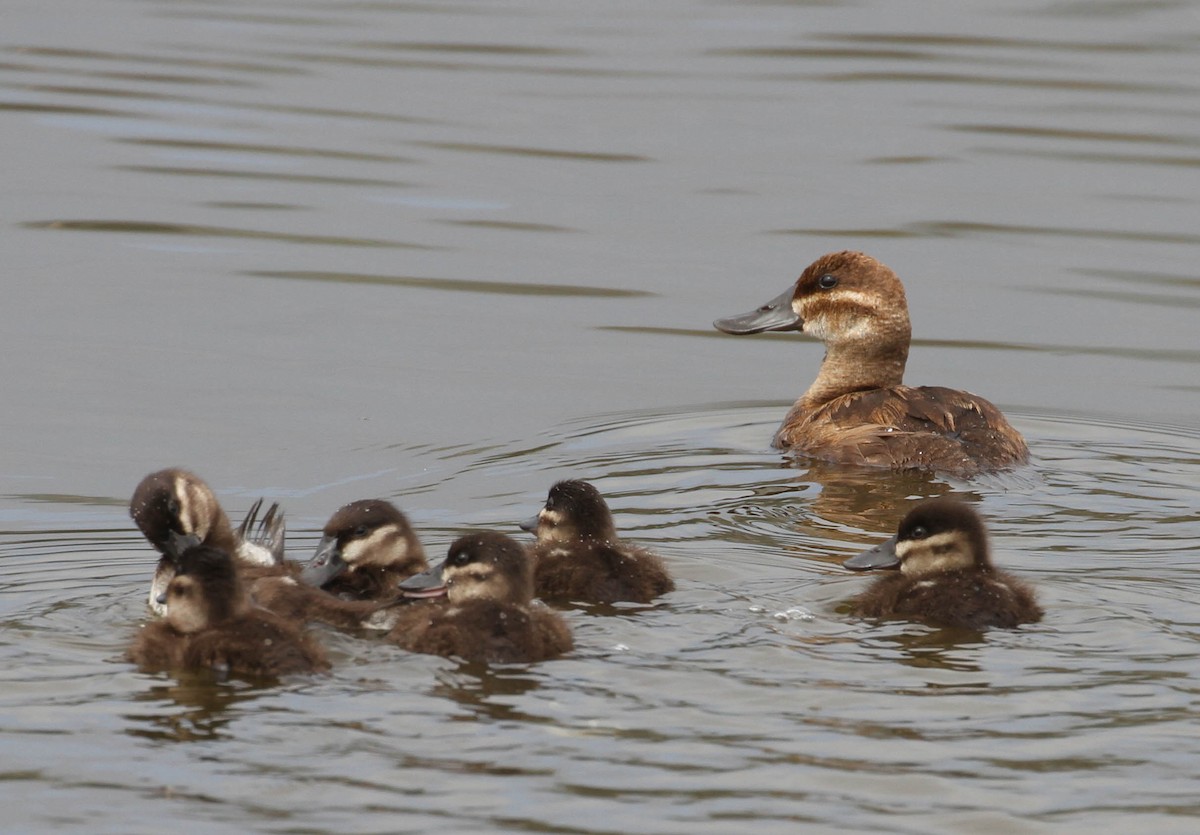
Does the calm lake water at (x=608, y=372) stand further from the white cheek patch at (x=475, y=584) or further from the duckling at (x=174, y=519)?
the white cheek patch at (x=475, y=584)

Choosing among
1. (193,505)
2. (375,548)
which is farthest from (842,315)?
(193,505)

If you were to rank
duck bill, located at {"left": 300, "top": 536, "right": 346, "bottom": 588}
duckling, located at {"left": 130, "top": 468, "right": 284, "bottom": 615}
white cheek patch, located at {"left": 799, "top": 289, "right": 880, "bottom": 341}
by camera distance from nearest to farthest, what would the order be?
duckling, located at {"left": 130, "top": 468, "right": 284, "bottom": 615} → duck bill, located at {"left": 300, "top": 536, "right": 346, "bottom": 588} → white cheek patch, located at {"left": 799, "top": 289, "right": 880, "bottom": 341}

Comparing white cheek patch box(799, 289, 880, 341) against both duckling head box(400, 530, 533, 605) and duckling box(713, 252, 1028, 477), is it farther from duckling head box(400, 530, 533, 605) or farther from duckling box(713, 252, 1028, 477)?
duckling head box(400, 530, 533, 605)

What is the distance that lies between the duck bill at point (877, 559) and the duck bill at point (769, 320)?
408 cm

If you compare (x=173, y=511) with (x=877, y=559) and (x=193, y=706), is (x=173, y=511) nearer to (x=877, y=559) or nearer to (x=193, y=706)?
(x=193, y=706)

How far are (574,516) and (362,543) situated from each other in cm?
77

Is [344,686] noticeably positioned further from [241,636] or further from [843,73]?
[843,73]

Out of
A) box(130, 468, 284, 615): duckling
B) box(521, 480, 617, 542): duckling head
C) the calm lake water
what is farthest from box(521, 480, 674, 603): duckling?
box(130, 468, 284, 615): duckling

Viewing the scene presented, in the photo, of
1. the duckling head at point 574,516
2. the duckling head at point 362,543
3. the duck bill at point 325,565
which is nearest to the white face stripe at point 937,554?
the duckling head at point 574,516

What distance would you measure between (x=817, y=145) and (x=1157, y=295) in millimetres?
4948

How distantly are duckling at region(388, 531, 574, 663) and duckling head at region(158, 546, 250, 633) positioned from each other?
540mm

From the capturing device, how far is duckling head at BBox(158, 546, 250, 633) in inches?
273

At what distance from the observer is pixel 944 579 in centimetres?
767

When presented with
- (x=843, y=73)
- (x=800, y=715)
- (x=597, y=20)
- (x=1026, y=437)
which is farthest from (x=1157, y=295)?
(x=597, y=20)
